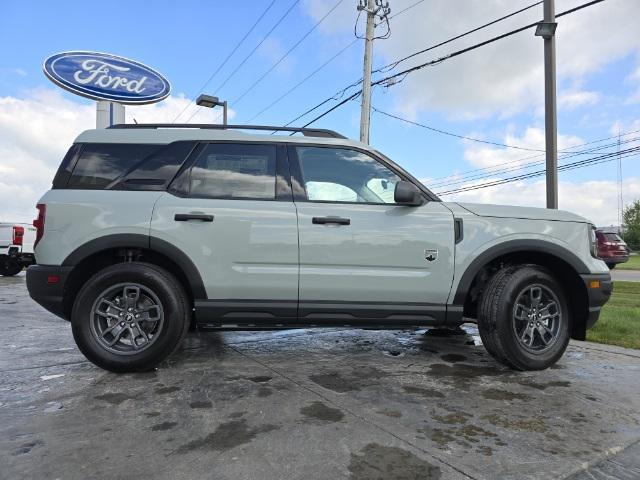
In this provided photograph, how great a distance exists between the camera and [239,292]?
3885 mm

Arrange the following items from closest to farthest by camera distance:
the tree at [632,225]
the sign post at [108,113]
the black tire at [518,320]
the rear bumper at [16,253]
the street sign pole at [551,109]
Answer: the black tire at [518,320]
the street sign pole at [551,109]
the sign post at [108,113]
the rear bumper at [16,253]
the tree at [632,225]

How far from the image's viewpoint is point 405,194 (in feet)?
12.7

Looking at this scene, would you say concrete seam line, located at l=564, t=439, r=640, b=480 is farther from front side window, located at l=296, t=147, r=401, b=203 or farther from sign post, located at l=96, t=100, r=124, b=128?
sign post, located at l=96, t=100, r=124, b=128

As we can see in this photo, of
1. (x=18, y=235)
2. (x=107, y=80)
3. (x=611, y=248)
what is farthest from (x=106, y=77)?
(x=611, y=248)

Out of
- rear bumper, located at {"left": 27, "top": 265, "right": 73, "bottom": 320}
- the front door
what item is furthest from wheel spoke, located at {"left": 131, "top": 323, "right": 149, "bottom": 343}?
the front door

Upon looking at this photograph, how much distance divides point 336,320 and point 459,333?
2.38m

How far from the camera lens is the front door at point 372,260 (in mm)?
3873

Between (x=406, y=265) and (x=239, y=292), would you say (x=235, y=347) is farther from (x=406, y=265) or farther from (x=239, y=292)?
(x=406, y=265)

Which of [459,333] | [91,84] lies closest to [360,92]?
[91,84]

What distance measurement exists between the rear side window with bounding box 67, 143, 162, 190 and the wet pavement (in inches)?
62.5

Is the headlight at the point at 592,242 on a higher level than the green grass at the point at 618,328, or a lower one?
higher

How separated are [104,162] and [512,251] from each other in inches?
139

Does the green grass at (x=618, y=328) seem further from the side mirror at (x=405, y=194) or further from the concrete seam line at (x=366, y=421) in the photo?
the concrete seam line at (x=366, y=421)

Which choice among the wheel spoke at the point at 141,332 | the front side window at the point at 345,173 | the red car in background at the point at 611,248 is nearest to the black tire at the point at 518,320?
the front side window at the point at 345,173
